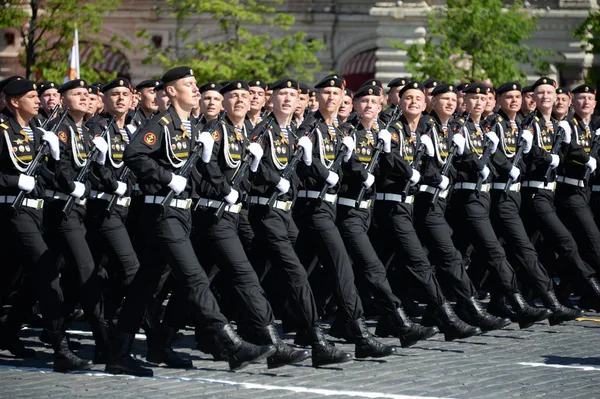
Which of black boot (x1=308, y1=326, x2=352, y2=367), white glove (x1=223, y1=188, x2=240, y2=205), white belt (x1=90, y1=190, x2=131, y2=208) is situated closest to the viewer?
white glove (x1=223, y1=188, x2=240, y2=205)

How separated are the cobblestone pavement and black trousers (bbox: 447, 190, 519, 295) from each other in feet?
2.67

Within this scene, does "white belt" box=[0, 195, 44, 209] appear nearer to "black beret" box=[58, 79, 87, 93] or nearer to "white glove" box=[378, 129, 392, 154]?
"black beret" box=[58, 79, 87, 93]

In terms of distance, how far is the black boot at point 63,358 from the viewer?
11242 millimetres

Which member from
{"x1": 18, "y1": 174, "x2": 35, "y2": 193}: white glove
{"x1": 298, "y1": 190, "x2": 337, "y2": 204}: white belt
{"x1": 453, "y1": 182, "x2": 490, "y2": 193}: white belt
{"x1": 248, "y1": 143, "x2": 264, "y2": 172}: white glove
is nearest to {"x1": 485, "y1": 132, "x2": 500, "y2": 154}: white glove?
{"x1": 453, "y1": 182, "x2": 490, "y2": 193}: white belt

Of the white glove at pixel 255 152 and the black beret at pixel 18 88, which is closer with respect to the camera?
the white glove at pixel 255 152

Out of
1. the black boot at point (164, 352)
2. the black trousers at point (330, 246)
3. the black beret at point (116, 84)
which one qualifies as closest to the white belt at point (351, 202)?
the black trousers at point (330, 246)

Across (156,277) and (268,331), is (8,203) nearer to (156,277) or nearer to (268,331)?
(156,277)

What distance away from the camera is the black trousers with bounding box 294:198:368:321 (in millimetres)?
11930

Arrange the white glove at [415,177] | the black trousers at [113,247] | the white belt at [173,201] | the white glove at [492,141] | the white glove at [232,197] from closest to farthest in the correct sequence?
the white belt at [173,201] < the white glove at [232,197] < the black trousers at [113,247] < the white glove at [415,177] < the white glove at [492,141]

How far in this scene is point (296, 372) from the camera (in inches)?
445

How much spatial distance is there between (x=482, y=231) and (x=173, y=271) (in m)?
3.56

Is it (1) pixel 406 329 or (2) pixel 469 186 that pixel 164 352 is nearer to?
(1) pixel 406 329

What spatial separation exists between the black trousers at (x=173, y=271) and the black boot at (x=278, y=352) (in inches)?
18.1

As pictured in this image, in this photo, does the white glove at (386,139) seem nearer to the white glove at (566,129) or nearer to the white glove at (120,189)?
the white glove at (120,189)
